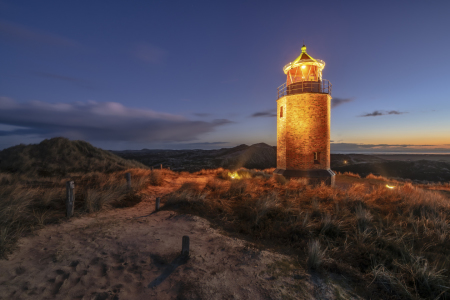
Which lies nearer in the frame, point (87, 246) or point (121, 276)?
point (121, 276)

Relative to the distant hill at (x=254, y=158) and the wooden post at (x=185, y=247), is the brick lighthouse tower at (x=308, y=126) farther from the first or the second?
the distant hill at (x=254, y=158)

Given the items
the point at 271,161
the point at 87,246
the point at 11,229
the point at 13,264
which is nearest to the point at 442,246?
the point at 87,246

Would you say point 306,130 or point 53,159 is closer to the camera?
point 306,130

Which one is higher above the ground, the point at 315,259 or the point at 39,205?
the point at 39,205

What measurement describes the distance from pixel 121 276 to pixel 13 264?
7.56 ft

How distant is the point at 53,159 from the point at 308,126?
28335 millimetres

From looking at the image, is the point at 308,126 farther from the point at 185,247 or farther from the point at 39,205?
the point at 39,205

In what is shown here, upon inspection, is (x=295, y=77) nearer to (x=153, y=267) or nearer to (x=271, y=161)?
(x=153, y=267)

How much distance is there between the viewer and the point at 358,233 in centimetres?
548

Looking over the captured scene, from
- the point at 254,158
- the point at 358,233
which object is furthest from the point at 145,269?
the point at 254,158

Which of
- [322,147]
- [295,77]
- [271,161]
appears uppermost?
[295,77]

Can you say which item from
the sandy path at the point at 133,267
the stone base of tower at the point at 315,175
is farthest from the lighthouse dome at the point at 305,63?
the sandy path at the point at 133,267

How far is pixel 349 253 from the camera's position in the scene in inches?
175

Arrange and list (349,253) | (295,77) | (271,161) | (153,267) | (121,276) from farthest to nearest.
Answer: (271,161) < (295,77) < (349,253) < (153,267) < (121,276)
